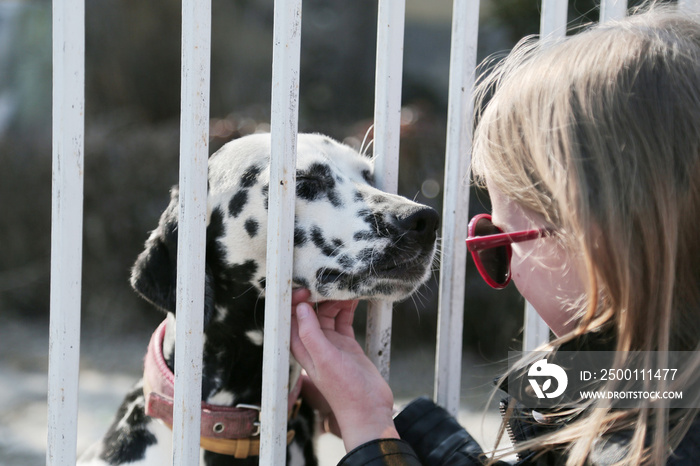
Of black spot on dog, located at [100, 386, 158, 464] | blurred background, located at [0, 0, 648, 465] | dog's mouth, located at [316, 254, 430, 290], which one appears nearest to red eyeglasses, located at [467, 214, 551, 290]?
dog's mouth, located at [316, 254, 430, 290]

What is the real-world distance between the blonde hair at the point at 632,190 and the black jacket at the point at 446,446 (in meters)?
0.03

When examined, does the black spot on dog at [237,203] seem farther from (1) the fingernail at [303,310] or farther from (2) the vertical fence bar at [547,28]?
(2) the vertical fence bar at [547,28]

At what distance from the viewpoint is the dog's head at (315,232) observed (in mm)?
1884

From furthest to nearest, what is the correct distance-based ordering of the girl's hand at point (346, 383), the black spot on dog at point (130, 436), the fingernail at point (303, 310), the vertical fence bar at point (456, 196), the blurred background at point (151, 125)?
1. the blurred background at point (151, 125)
2. the black spot on dog at point (130, 436)
3. the vertical fence bar at point (456, 196)
4. the fingernail at point (303, 310)
5. the girl's hand at point (346, 383)

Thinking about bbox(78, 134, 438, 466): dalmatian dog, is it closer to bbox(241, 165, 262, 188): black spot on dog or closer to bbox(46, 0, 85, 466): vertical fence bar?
bbox(241, 165, 262, 188): black spot on dog

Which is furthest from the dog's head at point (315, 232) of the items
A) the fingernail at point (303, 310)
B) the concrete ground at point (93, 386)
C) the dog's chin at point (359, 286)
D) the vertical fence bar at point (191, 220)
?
the concrete ground at point (93, 386)

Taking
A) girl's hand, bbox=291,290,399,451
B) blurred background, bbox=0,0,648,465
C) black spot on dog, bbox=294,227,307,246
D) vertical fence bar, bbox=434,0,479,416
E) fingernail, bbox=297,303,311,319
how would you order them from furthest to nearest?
1. blurred background, bbox=0,0,648,465
2. black spot on dog, bbox=294,227,307,246
3. vertical fence bar, bbox=434,0,479,416
4. fingernail, bbox=297,303,311,319
5. girl's hand, bbox=291,290,399,451

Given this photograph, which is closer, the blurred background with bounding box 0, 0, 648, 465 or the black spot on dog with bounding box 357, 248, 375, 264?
the black spot on dog with bounding box 357, 248, 375, 264

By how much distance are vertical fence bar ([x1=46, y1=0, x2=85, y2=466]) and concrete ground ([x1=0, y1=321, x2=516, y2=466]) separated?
8.28 feet

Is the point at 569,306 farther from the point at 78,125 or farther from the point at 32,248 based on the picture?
the point at 32,248

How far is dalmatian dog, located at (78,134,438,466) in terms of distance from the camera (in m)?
1.89

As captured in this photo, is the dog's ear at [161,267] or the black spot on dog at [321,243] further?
the dog's ear at [161,267]

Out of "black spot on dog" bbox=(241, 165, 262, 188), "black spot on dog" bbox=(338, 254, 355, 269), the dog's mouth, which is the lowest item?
the dog's mouth

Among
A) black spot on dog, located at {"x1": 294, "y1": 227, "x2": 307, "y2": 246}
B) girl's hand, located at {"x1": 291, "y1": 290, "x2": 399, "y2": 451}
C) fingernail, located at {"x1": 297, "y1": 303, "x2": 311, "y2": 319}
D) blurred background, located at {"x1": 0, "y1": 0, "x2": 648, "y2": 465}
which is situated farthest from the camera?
blurred background, located at {"x1": 0, "y1": 0, "x2": 648, "y2": 465}
